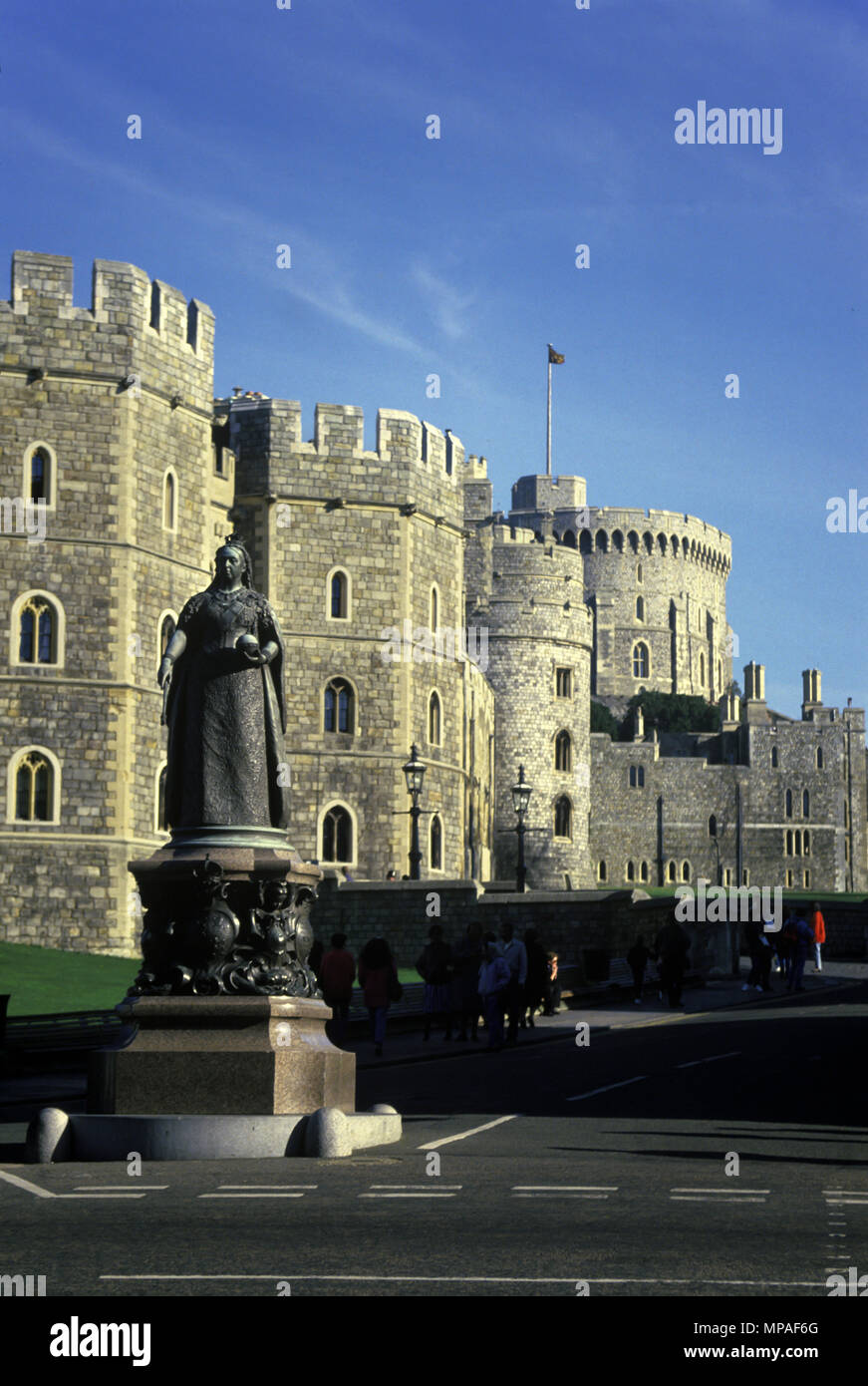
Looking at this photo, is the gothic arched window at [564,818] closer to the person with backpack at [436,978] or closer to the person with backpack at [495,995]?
the person with backpack at [436,978]

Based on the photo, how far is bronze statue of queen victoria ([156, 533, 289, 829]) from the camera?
14375 mm

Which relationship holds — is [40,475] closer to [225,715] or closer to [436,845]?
[436,845]

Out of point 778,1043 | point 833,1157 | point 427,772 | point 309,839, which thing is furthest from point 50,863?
point 833,1157

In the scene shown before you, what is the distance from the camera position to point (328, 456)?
150 feet

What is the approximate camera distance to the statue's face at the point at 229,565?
49.0ft

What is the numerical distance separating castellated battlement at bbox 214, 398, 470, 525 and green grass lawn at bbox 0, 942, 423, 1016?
1172 cm

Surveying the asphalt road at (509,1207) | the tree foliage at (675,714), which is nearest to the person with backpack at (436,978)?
the asphalt road at (509,1207)

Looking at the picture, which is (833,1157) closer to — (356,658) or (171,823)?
(171,823)

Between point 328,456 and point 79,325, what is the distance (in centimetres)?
761

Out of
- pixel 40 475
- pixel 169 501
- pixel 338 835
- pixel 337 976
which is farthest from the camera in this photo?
pixel 338 835

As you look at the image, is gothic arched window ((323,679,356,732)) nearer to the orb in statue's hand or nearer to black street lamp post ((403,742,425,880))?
black street lamp post ((403,742,425,880))

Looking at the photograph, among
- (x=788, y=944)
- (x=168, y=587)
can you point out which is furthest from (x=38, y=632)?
(x=788, y=944)

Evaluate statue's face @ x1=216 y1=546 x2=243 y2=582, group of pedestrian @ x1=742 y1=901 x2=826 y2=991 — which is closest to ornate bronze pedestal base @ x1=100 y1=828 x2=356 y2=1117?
statue's face @ x1=216 y1=546 x2=243 y2=582
